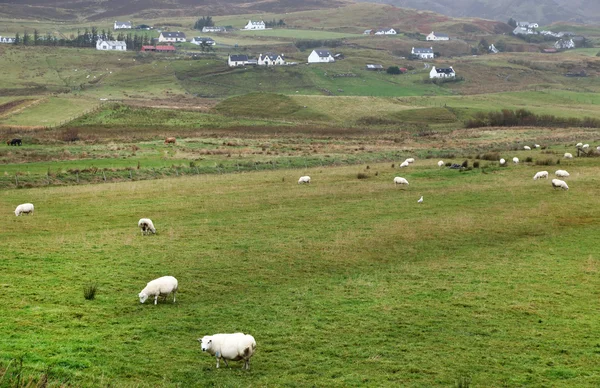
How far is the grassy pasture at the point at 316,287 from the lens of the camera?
57.6 feet

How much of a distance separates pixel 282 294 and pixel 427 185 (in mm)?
27233

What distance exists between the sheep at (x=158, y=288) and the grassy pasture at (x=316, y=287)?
476 millimetres

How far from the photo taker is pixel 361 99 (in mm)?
142125

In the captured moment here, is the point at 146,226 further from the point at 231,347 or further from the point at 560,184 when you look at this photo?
the point at 560,184

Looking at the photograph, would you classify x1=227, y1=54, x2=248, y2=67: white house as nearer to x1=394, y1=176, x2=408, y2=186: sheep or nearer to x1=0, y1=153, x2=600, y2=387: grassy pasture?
x1=394, y1=176, x2=408, y2=186: sheep

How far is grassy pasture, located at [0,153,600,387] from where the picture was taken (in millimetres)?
17562

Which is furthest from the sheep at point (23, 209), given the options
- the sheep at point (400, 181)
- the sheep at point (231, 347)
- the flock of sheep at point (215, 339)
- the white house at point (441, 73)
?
the white house at point (441, 73)

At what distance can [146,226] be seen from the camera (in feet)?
110

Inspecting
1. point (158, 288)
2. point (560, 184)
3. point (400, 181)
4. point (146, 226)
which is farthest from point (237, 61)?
point (158, 288)

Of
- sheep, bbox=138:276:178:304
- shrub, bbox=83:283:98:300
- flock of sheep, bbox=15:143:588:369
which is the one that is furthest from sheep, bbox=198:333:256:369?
shrub, bbox=83:283:98:300

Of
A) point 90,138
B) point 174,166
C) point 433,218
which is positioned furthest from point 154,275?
point 90,138

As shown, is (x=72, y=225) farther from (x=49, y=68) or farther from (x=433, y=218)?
(x=49, y=68)

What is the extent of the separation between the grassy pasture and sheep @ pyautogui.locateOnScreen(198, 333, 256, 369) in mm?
453

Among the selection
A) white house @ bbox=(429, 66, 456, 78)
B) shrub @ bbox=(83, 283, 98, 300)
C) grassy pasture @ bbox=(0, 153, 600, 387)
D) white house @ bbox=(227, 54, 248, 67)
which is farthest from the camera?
white house @ bbox=(227, 54, 248, 67)
